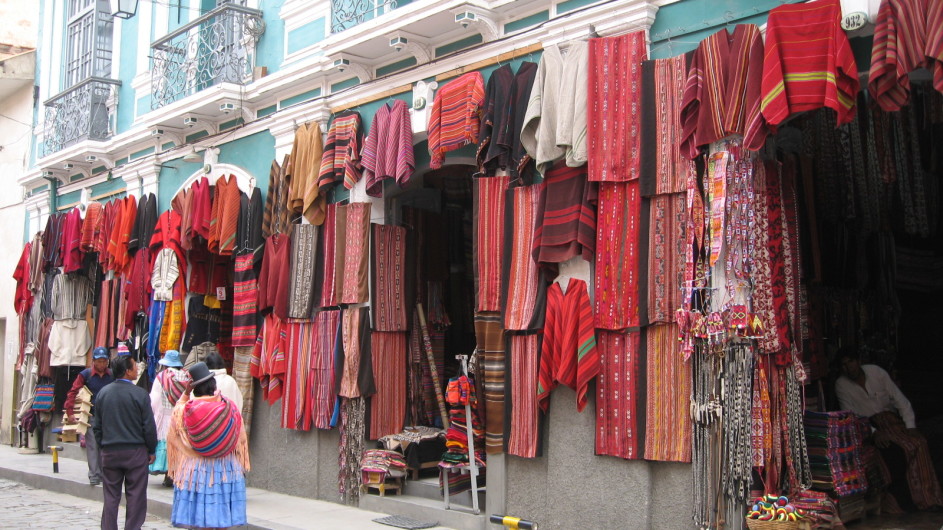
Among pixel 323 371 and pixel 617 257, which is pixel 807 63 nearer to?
pixel 617 257

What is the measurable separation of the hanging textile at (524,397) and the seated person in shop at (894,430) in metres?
2.68

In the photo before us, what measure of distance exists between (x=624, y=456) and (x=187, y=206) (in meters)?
6.99

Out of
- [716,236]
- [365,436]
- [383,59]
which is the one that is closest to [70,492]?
[365,436]

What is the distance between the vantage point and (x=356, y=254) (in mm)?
9406

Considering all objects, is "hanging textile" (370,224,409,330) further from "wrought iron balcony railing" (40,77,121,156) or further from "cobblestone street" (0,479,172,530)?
"wrought iron balcony railing" (40,77,121,156)

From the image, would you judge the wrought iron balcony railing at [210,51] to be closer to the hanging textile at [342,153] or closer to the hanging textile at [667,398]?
the hanging textile at [342,153]

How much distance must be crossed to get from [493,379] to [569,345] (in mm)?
1035

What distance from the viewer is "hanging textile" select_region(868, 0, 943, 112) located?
17.7ft

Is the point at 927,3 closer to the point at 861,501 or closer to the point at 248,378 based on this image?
the point at 861,501

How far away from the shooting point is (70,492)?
37.3 feet

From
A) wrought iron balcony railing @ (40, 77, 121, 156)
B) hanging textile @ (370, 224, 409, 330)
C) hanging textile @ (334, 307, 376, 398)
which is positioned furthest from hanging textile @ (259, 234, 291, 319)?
wrought iron balcony railing @ (40, 77, 121, 156)

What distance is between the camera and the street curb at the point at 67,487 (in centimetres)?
947

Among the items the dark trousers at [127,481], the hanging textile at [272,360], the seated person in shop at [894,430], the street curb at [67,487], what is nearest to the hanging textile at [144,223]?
the street curb at [67,487]

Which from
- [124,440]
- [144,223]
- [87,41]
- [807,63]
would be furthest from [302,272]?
[87,41]
